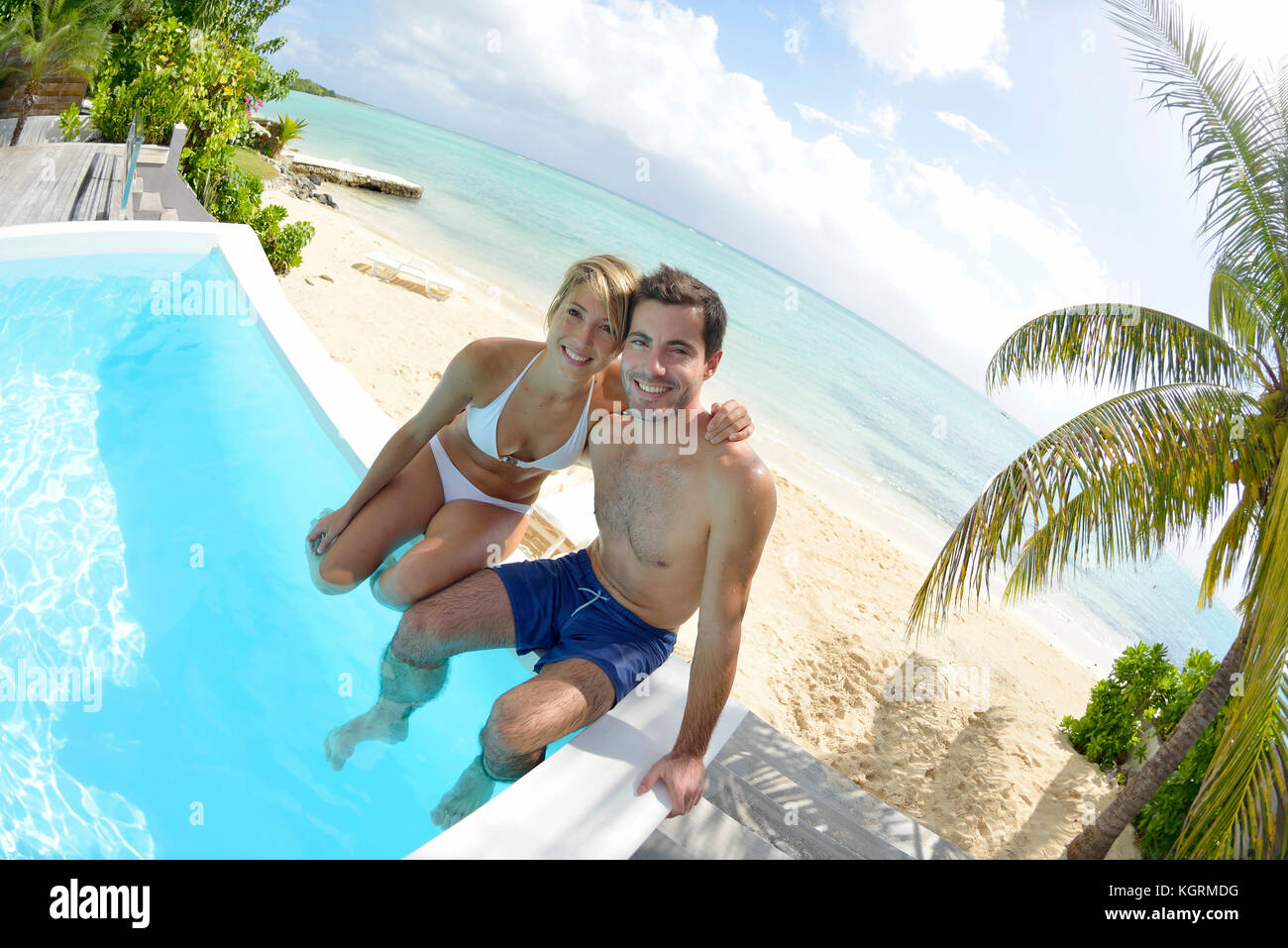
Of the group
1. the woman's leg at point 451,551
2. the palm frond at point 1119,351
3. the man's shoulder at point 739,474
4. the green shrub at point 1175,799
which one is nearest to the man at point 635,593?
the man's shoulder at point 739,474

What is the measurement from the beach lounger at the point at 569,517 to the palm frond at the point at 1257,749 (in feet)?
10.7

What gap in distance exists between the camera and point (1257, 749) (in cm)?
222

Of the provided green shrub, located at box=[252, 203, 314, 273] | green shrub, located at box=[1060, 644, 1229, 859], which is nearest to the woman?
green shrub, located at box=[1060, 644, 1229, 859]

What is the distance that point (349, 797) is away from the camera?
2.74m

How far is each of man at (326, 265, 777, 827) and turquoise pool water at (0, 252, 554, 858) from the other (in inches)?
7.6

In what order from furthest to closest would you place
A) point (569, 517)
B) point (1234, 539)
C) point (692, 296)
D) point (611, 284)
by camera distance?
point (569, 517) < point (1234, 539) < point (611, 284) < point (692, 296)

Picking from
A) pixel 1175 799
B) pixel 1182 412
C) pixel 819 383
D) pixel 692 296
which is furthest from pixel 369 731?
pixel 819 383

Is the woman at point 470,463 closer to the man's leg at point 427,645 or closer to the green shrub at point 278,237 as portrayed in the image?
the man's leg at point 427,645

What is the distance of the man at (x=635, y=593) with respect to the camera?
7.72 feet

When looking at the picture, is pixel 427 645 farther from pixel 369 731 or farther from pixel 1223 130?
pixel 1223 130

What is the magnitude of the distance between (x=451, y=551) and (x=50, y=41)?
48.0 feet

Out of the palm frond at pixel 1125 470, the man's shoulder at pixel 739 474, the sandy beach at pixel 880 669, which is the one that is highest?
the palm frond at pixel 1125 470

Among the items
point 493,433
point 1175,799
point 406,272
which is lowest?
point 1175,799

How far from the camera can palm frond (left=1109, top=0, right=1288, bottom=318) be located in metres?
3.96
